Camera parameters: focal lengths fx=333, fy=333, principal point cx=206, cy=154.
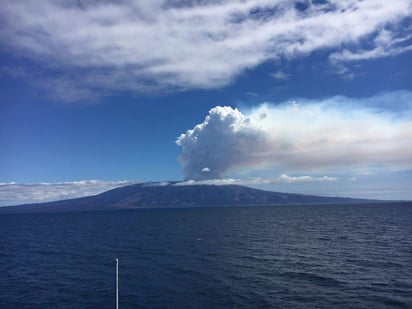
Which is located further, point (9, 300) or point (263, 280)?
point (263, 280)

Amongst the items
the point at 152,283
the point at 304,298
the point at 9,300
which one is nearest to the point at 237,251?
the point at 152,283

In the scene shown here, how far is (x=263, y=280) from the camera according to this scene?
6731cm

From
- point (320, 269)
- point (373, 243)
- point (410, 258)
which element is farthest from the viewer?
point (373, 243)

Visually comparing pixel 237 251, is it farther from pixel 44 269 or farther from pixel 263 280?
pixel 44 269

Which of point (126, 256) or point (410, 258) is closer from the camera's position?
point (410, 258)

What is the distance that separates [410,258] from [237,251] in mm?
45926

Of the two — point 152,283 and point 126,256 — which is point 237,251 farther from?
point 152,283

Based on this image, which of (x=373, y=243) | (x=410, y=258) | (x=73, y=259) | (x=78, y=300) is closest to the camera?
(x=78, y=300)

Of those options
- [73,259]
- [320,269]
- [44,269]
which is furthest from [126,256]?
[320,269]

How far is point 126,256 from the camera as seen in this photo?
99.4m

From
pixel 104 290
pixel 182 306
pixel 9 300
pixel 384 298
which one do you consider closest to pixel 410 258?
pixel 384 298

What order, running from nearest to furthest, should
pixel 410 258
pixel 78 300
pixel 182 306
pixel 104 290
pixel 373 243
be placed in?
pixel 182 306 < pixel 78 300 < pixel 104 290 < pixel 410 258 < pixel 373 243

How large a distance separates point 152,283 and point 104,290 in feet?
30.4

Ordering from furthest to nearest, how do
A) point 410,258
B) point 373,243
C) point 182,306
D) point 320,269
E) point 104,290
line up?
point 373,243
point 410,258
point 320,269
point 104,290
point 182,306
